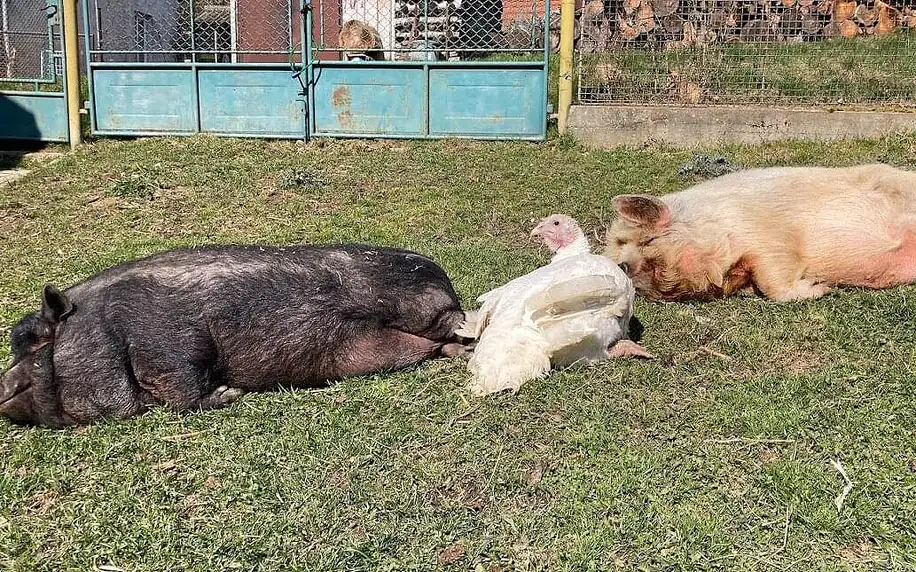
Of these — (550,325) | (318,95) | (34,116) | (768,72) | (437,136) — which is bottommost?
(550,325)

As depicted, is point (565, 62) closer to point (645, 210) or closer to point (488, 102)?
point (488, 102)

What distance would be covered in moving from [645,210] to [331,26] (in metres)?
13.6

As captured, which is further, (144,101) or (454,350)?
(144,101)

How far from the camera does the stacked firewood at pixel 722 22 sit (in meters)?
10.3

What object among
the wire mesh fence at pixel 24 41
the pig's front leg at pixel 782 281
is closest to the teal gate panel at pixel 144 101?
the wire mesh fence at pixel 24 41

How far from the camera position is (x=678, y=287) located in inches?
194

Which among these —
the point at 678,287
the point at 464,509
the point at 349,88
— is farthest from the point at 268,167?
the point at 464,509

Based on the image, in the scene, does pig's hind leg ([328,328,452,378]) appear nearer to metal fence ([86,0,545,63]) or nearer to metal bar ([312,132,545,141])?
metal bar ([312,132,545,141])

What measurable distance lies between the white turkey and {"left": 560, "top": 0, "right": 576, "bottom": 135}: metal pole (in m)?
6.75

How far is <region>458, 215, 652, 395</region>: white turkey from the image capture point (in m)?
3.83

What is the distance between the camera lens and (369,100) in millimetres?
11102

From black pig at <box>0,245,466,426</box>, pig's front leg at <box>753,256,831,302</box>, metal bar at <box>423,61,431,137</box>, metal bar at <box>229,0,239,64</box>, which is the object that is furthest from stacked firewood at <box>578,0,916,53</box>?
metal bar at <box>229,0,239,64</box>

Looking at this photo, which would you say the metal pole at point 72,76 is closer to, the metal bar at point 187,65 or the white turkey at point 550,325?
the metal bar at point 187,65

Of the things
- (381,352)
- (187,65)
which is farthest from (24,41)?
(381,352)
